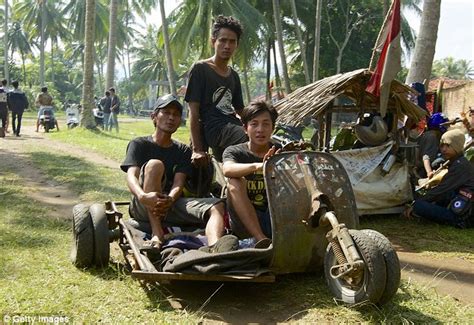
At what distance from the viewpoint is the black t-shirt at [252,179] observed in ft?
12.9

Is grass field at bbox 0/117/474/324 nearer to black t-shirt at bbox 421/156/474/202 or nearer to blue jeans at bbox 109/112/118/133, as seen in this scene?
black t-shirt at bbox 421/156/474/202

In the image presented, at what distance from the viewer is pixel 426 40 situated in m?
8.49

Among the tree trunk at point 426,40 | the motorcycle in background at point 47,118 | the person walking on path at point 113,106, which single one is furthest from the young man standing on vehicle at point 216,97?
the motorcycle in background at point 47,118

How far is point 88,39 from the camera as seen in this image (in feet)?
50.5

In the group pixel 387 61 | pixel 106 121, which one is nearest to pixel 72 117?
pixel 106 121

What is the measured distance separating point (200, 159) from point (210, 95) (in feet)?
2.40

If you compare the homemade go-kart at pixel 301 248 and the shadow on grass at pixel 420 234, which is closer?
the homemade go-kart at pixel 301 248

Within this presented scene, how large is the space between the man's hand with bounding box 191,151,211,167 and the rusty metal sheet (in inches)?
37.4

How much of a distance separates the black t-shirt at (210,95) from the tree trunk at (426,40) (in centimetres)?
486

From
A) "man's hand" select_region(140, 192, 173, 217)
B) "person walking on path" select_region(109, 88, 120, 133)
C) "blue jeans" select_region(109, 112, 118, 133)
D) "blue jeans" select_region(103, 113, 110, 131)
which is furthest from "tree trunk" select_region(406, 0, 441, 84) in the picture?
"blue jeans" select_region(103, 113, 110, 131)

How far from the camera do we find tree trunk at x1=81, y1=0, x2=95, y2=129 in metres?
15.3

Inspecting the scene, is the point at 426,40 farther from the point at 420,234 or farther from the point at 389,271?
the point at 389,271

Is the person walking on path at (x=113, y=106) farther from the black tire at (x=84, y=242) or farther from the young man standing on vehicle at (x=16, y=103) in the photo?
the black tire at (x=84, y=242)

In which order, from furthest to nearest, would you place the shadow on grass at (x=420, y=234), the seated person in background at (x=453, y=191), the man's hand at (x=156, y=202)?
the seated person in background at (x=453, y=191)
the shadow on grass at (x=420, y=234)
the man's hand at (x=156, y=202)
